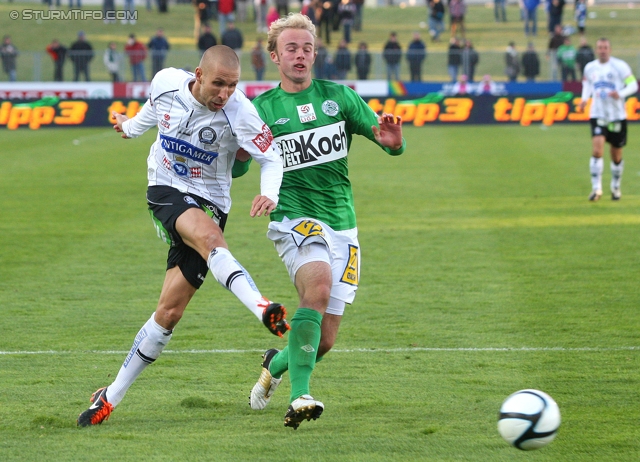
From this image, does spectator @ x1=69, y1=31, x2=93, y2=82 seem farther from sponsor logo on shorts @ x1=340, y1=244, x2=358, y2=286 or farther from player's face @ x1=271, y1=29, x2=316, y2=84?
sponsor logo on shorts @ x1=340, y1=244, x2=358, y2=286

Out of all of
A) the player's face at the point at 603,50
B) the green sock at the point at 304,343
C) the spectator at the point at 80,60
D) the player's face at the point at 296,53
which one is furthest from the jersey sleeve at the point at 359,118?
the spectator at the point at 80,60

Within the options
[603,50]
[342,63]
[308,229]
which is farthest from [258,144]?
[342,63]

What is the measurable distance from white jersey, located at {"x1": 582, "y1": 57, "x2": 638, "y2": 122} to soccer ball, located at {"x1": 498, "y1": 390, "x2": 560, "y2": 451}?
36.5ft

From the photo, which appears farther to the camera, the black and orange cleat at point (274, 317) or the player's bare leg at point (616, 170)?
the player's bare leg at point (616, 170)

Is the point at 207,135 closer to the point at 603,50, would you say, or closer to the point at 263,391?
the point at 263,391

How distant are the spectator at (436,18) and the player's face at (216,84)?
3796 centimetres

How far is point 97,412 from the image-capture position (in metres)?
5.23

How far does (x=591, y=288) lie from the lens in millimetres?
9109

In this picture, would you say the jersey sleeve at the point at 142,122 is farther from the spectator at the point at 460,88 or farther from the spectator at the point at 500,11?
the spectator at the point at 500,11

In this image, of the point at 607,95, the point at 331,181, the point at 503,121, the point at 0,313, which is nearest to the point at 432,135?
the point at 503,121

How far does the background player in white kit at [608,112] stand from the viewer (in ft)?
48.7

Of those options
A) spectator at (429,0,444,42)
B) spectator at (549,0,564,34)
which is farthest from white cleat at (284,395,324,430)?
spectator at (429,0,444,42)

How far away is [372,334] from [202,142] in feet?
8.91

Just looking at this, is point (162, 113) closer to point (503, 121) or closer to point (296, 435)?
point (296, 435)
